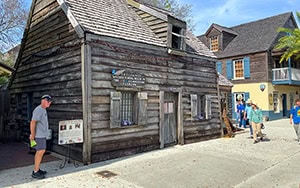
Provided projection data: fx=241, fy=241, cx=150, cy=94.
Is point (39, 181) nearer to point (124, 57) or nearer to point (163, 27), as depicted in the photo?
point (124, 57)

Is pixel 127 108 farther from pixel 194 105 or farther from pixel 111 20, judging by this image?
pixel 194 105

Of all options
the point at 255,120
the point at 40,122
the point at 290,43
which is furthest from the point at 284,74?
the point at 40,122

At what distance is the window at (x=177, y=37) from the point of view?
10.0 metres

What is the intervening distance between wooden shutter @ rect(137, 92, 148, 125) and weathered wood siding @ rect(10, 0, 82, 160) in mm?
2025

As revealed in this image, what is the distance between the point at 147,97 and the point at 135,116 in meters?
0.81

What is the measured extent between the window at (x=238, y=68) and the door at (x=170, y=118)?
13930 mm

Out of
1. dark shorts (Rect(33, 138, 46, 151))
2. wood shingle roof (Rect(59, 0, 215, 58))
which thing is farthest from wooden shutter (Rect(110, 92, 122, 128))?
dark shorts (Rect(33, 138, 46, 151))

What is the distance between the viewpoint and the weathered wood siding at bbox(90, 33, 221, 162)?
286 inches

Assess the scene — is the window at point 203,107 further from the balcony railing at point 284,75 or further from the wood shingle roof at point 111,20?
the balcony railing at point 284,75

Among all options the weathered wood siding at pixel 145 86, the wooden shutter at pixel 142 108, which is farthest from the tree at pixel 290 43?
the wooden shutter at pixel 142 108

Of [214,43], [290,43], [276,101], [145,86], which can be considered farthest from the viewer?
[214,43]

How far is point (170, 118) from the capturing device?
9781mm

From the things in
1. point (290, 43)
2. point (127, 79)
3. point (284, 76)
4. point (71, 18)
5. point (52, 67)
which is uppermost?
point (290, 43)

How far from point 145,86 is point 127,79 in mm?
904
